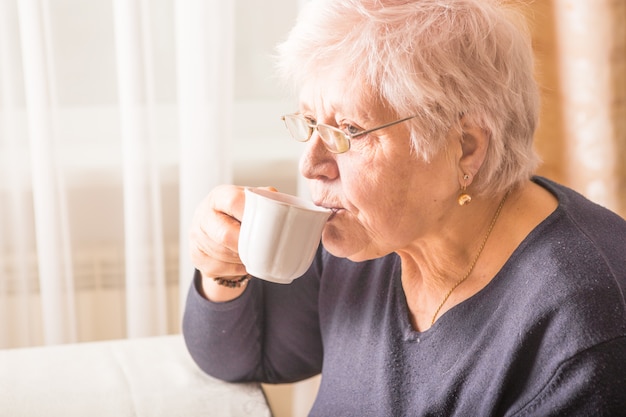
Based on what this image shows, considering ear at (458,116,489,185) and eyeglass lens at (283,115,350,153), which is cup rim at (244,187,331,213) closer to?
eyeglass lens at (283,115,350,153)

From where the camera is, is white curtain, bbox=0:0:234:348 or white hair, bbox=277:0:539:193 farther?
white curtain, bbox=0:0:234:348

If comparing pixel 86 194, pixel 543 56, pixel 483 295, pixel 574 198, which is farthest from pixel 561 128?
pixel 86 194

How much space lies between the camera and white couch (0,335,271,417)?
1.34 meters

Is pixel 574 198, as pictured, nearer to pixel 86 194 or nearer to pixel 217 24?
pixel 217 24

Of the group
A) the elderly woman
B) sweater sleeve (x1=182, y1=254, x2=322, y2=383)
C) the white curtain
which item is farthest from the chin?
the white curtain

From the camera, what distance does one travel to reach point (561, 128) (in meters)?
1.98

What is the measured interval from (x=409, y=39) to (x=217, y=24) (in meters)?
0.80

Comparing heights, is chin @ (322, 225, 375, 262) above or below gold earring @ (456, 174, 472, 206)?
below

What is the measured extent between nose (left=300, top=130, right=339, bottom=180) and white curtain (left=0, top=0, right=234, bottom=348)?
0.69m

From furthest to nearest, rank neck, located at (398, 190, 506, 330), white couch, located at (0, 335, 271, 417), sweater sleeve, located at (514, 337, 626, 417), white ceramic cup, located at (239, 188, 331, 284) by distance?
white couch, located at (0, 335, 271, 417), neck, located at (398, 190, 506, 330), white ceramic cup, located at (239, 188, 331, 284), sweater sleeve, located at (514, 337, 626, 417)

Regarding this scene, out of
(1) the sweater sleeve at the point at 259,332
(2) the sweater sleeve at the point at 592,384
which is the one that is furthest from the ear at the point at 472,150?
(1) the sweater sleeve at the point at 259,332

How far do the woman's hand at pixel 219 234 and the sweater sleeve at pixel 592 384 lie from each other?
1.69ft

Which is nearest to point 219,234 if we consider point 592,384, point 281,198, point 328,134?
point 281,198

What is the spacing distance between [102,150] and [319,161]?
86 centimetres
